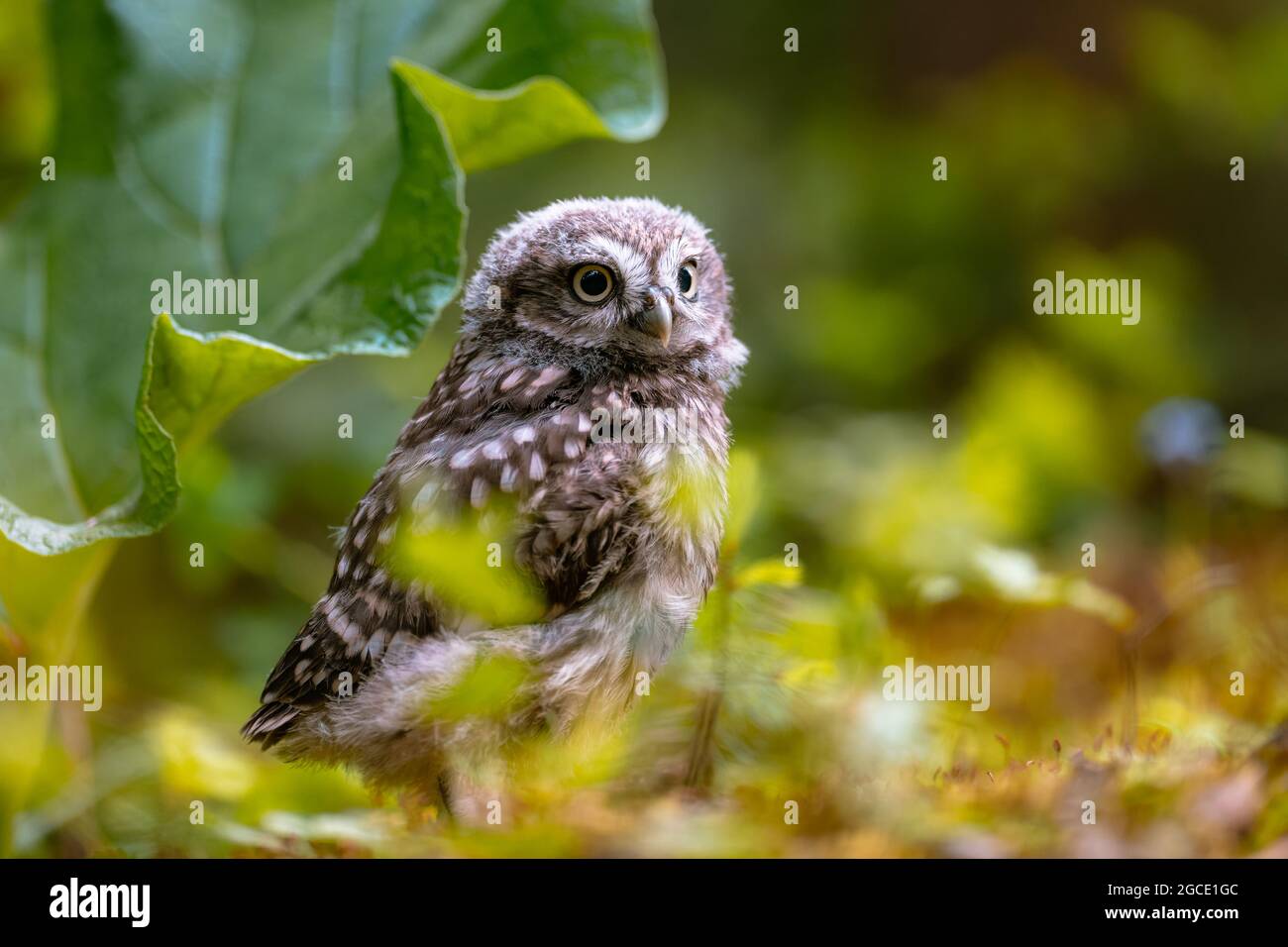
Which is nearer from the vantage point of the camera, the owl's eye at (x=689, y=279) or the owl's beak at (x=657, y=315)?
the owl's beak at (x=657, y=315)

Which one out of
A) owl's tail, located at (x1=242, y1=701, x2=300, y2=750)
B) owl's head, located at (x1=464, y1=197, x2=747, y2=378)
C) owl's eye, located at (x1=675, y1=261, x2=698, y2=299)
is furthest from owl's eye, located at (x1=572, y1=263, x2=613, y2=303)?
owl's tail, located at (x1=242, y1=701, x2=300, y2=750)

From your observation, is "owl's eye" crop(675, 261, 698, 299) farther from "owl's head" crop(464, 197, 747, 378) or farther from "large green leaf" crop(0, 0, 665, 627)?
"large green leaf" crop(0, 0, 665, 627)

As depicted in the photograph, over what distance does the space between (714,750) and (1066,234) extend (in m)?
4.87

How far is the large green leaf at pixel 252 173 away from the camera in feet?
7.01

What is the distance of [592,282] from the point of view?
2562 millimetres

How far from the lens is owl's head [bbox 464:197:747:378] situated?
100 inches

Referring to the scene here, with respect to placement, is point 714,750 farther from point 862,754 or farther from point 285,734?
point 285,734

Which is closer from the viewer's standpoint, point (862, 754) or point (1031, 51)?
point (862, 754)

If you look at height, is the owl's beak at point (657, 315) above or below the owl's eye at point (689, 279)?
below

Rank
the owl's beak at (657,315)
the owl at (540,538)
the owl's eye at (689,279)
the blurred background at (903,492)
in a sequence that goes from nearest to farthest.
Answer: the blurred background at (903,492) → the owl at (540,538) → the owl's beak at (657,315) → the owl's eye at (689,279)

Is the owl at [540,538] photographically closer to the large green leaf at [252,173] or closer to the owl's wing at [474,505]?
the owl's wing at [474,505]

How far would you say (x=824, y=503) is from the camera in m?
3.79

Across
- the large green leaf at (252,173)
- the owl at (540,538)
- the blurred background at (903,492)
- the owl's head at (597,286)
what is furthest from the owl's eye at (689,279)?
the blurred background at (903,492)
